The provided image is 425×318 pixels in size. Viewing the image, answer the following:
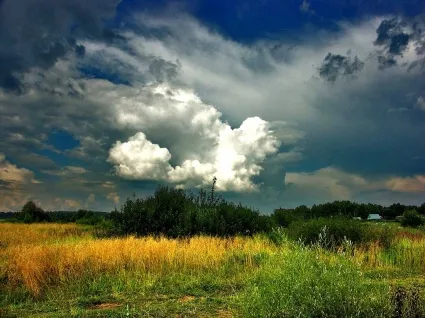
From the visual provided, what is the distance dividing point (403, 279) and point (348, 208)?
83401 mm

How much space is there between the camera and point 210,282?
464 inches

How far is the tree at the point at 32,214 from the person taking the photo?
52431 millimetres

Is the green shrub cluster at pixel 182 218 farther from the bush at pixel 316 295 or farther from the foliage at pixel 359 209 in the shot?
the foliage at pixel 359 209

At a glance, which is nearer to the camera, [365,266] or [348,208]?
[365,266]

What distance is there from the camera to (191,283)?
1144cm

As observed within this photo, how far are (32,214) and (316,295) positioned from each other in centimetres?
5371

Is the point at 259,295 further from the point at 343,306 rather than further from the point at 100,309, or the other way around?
the point at 100,309

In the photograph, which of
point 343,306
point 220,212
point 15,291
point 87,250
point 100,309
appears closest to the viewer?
point 343,306

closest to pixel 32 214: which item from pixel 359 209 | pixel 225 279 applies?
pixel 225 279

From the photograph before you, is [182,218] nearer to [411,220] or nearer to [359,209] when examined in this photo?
[411,220]

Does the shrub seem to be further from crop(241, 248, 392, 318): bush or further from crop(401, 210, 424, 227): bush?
crop(401, 210, 424, 227): bush

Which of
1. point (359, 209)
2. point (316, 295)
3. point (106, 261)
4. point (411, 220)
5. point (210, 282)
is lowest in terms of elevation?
point (210, 282)

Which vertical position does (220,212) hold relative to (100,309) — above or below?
above

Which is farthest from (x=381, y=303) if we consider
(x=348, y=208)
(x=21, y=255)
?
(x=348, y=208)
